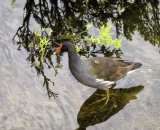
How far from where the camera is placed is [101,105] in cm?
430

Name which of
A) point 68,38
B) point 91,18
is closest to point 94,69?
point 68,38

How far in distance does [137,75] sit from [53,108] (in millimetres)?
1834

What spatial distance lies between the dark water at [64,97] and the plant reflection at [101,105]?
2 cm

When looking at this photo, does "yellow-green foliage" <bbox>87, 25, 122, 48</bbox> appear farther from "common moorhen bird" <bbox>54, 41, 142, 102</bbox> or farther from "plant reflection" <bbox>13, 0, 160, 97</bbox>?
"common moorhen bird" <bbox>54, 41, 142, 102</bbox>

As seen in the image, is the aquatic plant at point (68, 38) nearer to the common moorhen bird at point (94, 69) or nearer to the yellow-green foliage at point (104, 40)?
the yellow-green foliage at point (104, 40)

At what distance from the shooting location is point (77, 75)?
4.20 metres

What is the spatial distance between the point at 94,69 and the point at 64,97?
0.75 metres

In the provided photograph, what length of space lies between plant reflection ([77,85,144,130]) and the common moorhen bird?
9.6 inches

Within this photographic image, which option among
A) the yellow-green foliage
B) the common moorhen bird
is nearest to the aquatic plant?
the yellow-green foliage

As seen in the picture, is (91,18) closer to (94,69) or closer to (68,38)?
(68,38)

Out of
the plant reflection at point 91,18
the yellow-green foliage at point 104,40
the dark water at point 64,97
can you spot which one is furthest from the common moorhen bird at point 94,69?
the plant reflection at point 91,18

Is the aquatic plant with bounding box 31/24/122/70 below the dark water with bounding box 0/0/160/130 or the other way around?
the other way around

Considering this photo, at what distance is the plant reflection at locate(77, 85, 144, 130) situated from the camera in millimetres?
4026

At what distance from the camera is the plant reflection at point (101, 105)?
4026 mm
